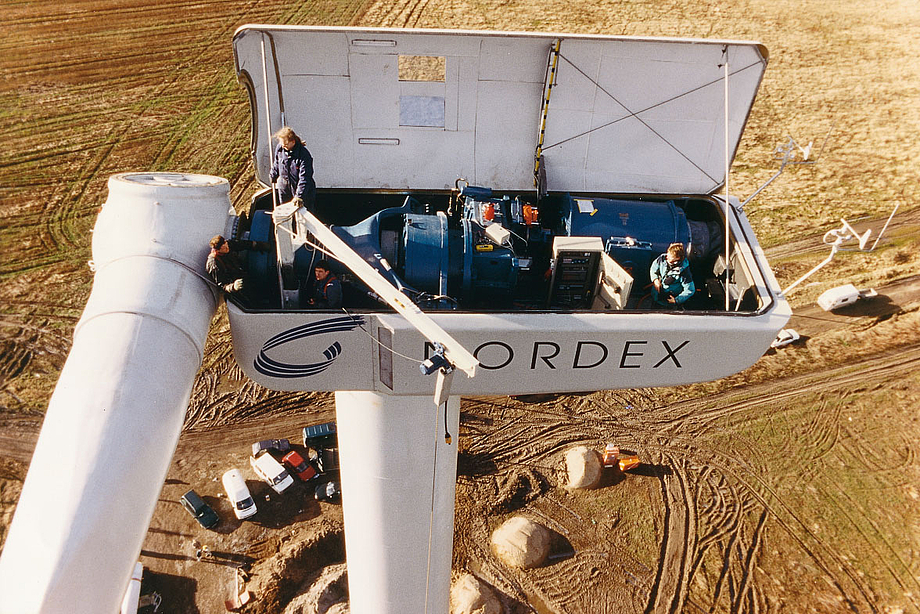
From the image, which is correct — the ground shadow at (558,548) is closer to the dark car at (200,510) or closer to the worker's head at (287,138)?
the dark car at (200,510)

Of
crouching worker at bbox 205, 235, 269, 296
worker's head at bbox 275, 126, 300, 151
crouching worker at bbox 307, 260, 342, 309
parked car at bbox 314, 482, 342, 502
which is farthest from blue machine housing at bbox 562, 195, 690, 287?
parked car at bbox 314, 482, 342, 502

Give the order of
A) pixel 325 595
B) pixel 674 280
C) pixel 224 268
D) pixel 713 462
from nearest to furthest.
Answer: pixel 224 268 → pixel 674 280 → pixel 325 595 → pixel 713 462

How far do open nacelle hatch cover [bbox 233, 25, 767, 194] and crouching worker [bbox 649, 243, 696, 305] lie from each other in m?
2.24

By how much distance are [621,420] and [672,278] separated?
14196 mm

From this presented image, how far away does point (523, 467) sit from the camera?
21719 mm

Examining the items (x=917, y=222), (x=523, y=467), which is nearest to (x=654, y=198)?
(x=523, y=467)

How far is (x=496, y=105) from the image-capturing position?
1116cm

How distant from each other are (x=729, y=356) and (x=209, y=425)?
18848 millimetres

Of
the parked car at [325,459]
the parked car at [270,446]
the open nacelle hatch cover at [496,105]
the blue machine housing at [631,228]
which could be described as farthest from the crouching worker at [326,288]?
the parked car at [270,446]

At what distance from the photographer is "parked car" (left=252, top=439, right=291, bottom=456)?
21.3 m

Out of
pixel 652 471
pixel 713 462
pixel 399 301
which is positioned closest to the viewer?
pixel 399 301

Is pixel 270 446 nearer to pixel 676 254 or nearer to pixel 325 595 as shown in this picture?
pixel 325 595

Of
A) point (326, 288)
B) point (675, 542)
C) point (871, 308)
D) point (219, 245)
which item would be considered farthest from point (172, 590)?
point (871, 308)

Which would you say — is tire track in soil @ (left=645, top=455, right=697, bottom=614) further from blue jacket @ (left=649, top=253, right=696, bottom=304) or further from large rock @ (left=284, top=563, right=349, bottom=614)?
blue jacket @ (left=649, top=253, right=696, bottom=304)
